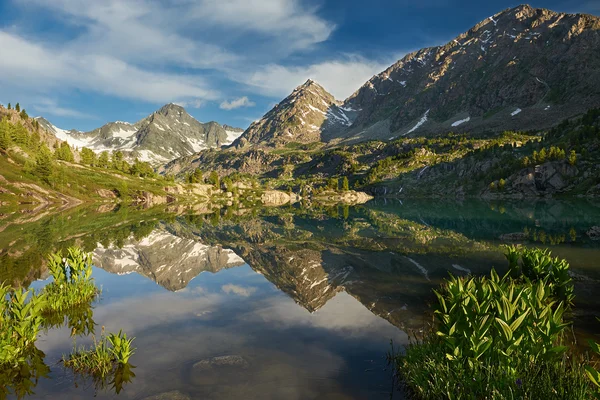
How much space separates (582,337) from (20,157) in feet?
628

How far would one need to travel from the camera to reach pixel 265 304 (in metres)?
20.0

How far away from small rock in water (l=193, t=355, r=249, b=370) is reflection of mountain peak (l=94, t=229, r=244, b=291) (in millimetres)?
12221

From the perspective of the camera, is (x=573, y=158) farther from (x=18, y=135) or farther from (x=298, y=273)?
(x=18, y=135)

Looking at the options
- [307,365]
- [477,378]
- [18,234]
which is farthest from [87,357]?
[18,234]

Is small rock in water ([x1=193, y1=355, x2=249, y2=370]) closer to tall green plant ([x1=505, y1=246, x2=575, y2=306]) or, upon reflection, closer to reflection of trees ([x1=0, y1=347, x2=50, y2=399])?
reflection of trees ([x1=0, y1=347, x2=50, y2=399])

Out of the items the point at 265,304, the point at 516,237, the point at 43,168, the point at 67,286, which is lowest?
the point at 265,304

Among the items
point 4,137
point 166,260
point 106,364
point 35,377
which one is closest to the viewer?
point 35,377

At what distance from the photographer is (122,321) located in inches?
668

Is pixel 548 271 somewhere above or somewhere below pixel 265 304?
above

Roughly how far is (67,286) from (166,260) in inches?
577

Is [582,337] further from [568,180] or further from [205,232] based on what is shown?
[568,180]

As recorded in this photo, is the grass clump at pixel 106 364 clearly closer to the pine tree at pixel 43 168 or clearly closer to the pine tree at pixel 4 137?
the pine tree at pixel 43 168

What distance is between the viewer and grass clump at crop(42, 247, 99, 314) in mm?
17141

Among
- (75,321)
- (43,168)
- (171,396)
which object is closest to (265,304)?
(75,321)
